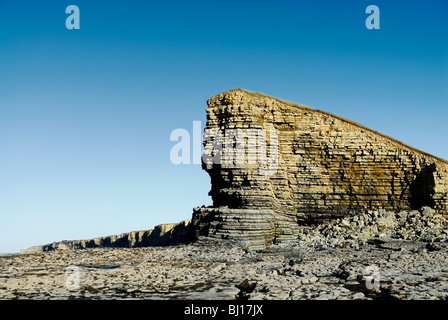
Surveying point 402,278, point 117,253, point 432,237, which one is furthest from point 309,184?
point 402,278

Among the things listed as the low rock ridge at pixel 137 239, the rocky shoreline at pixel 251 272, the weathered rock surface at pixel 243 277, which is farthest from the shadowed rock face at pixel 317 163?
the low rock ridge at pixel 137 239

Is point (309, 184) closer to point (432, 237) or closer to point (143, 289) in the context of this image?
point (432, 237)

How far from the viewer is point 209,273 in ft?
50.0

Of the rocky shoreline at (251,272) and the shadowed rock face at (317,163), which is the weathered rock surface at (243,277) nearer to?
the rocky shoreline at (251,272)

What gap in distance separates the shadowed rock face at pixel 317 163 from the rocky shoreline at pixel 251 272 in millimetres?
4300

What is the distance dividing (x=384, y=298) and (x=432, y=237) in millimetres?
15652

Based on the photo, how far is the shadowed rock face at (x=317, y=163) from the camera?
28.4 meters

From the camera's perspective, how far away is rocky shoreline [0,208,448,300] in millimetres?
10680

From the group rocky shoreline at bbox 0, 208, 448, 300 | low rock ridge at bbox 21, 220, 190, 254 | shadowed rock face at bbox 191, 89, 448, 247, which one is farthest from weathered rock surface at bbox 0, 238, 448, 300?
low rock ridge at bbox 21, 220, 190, 254

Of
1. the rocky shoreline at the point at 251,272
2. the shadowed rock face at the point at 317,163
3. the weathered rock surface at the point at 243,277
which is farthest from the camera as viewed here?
the shadowed rock face at the point at 317,163

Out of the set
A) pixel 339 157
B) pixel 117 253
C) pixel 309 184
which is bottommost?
pixel 117 253

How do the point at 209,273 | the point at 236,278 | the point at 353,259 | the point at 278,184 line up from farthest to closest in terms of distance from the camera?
the point at 278,184, the point at 353,259, the point at 209,273, the point at 236,278

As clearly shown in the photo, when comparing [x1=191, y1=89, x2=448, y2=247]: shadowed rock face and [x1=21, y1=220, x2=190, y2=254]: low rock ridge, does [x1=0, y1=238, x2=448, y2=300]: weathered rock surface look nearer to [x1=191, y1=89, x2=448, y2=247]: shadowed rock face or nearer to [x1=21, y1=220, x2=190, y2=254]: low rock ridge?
[x1=191, y1=89, x2=448, y2=247]: shadowed rock face
